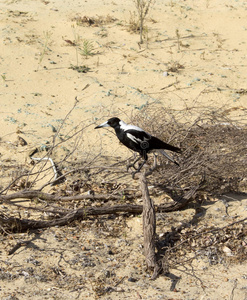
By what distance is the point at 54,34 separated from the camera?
852 centimetres

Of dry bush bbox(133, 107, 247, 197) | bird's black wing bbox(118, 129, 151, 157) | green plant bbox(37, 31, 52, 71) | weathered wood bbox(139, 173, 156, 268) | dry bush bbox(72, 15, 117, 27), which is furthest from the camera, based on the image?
dry bush bbox(72, 15, 117, 27)

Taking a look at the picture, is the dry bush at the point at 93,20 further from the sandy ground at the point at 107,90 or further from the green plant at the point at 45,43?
the green plant at the point at 45,43

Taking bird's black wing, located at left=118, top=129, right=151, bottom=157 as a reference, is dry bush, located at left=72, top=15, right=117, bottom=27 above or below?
above

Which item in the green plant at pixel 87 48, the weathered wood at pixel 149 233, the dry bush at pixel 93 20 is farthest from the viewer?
the dry bush at pixel 93 20

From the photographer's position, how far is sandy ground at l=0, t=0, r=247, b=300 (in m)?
3.57

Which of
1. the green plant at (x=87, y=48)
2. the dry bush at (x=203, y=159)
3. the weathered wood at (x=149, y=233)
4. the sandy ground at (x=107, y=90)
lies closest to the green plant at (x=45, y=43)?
the sandy ground at (x=107, y=90)

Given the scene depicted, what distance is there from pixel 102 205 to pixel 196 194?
1021 mm

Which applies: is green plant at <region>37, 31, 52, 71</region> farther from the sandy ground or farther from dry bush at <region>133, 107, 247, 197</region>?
dry bush at <region>133, 107, 247, 197</region>

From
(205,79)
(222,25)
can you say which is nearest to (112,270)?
(205,79)

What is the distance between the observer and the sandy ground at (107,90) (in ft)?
11.7

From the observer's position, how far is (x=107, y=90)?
709 centimetres

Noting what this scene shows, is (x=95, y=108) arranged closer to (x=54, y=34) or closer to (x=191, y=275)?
(x=54, y=34)

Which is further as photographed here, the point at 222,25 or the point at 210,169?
the point at 222,25

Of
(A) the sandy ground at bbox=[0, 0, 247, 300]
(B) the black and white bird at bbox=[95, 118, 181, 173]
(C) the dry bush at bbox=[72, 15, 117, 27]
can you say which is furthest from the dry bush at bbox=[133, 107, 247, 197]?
(C) the dry bush at bbox=[72, 15, 117, 27]
